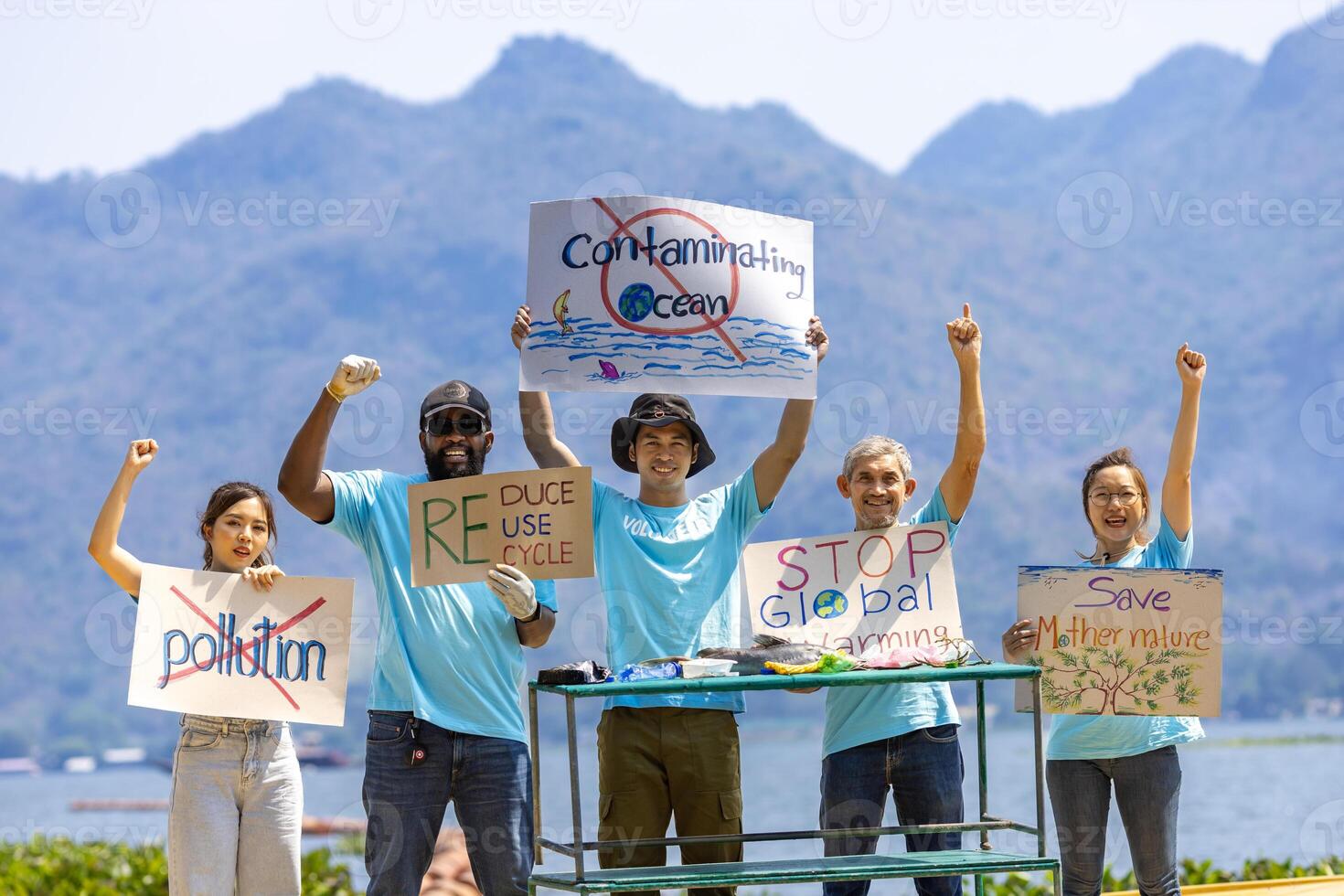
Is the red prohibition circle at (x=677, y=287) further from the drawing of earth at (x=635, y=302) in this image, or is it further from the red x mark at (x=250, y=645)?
the red x mark at (x=250, y=645)

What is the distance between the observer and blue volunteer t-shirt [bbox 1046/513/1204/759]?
536cm

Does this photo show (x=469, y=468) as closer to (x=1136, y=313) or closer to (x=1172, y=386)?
(x=1172, y=386)

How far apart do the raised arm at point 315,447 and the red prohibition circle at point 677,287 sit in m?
0.84

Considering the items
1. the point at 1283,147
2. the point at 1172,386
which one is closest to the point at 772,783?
the point at 1172,386

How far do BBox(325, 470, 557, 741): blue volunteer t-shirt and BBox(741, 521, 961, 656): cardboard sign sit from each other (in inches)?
28.3

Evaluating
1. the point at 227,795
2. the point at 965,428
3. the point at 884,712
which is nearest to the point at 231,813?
the point at 227,795

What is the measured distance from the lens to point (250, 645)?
5.16 metres

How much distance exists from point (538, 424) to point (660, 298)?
1.95 feet

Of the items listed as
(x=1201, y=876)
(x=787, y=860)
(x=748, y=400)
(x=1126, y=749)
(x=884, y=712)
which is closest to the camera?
(x=787, y=860)

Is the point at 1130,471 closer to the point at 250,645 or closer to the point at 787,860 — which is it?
the point at 787,860

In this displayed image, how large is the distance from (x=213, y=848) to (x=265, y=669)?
56 centimetres

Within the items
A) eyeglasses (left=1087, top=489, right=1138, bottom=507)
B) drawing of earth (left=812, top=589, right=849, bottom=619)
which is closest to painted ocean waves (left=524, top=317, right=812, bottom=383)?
drawing of earth (left=812, top=589, right=849, bottom=619)

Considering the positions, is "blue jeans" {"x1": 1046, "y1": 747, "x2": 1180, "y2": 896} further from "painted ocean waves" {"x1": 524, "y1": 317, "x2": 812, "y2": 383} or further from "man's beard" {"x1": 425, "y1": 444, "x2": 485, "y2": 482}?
"man's beard" {"x1": 425, "y1": 444, "x2": 485, "y2": 482}

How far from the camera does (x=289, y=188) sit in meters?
187
